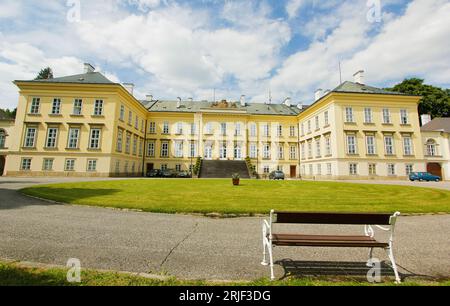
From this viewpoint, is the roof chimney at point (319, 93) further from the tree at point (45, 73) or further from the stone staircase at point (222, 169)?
Result: the tree at point (45, 73)

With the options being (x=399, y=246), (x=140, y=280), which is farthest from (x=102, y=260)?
(x=399, y=246)

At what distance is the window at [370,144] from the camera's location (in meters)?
30.7

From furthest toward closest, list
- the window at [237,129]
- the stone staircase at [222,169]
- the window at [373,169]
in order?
1. the window at [237,129]
2. the stone staircase at [222,169]
3. the window at [373,169]

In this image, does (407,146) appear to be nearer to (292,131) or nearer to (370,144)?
(370,144)

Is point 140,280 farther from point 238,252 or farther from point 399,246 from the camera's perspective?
point 399,246

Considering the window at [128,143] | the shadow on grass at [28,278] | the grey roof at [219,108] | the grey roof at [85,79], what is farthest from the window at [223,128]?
the shadow on grass at [28,278]

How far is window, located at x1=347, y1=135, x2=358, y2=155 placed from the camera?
3042cm

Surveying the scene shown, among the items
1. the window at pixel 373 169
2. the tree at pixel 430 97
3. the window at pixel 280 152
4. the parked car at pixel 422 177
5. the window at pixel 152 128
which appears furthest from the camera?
the tree at pixel 430 97

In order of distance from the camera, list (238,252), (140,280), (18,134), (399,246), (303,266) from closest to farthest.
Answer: (140,280) → (303,266) → (238,252) → (399,246) → (18,134)

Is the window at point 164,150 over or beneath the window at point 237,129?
beneath

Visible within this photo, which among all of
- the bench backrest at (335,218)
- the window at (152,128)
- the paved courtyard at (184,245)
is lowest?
the paved courtyard at (184,245)

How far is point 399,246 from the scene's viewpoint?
525 centimetres

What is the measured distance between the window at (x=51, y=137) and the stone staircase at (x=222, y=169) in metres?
19.1
